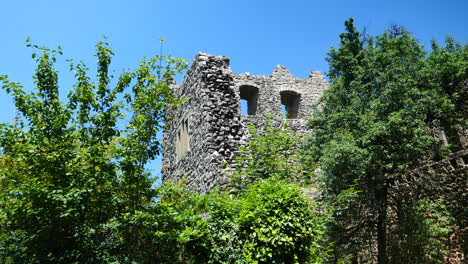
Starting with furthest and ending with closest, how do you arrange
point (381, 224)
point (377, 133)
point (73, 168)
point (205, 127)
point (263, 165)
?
point (381, 224) < point (377, 133) < point (205, 127) < point (263, 165) < point (73, 168)

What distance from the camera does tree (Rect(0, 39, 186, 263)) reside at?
534 centimetres

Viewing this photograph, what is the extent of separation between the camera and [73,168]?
5598 mm

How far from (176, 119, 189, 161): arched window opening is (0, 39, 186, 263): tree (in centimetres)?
398

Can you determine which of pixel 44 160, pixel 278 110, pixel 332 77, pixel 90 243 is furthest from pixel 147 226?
pixel 278 110

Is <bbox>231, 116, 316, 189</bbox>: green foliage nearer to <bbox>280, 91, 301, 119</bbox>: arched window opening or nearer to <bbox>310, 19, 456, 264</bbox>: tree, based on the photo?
<bbox>310, 19, 456, 264</bbox>: tree

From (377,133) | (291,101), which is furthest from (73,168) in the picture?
(291,101)

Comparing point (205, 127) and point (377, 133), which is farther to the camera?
point (377, 133)

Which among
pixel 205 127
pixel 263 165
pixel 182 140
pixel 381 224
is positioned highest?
pixel 182 140

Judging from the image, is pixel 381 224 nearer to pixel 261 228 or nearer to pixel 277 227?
pixel 277 227

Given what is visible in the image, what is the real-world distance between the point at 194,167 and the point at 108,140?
11.8 ft

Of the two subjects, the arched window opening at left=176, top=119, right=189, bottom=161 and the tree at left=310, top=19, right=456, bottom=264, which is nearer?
the arched window opening at left=176, top=119, right=189, bottom=161

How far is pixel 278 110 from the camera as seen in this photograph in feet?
71.2

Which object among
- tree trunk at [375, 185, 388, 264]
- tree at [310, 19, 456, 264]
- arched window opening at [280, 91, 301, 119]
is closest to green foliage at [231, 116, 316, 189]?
tree at [310, 19, 456, 264]

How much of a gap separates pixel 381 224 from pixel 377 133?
2.97m
